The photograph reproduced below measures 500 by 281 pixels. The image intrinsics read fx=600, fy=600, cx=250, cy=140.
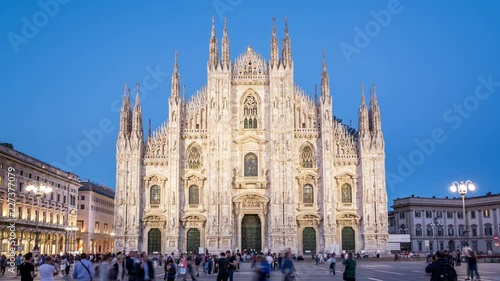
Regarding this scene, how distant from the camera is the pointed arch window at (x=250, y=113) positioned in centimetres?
6425

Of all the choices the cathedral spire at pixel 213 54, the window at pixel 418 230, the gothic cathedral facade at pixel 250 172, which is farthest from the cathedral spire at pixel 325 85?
the window at pixel 418 230

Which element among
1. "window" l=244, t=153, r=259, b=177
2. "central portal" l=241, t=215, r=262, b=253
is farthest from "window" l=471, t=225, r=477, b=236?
"window" l=244, t=153, r=259, b=177

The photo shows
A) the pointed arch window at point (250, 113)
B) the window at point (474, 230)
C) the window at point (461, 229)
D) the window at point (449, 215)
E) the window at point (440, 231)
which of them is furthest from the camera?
the window at point (449, 215)

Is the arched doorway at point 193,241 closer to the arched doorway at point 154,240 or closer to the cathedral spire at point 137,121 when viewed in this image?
the arched doorway at point 154,240

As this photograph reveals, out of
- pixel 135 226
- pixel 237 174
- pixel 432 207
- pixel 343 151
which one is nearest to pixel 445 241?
pixel 432 207

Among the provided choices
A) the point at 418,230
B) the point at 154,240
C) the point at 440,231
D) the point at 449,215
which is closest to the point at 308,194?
the point at 154,240

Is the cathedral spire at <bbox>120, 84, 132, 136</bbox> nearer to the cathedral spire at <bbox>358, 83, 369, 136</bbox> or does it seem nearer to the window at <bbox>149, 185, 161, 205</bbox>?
the window at <bbox>149, 185, 161, 205</bbox>

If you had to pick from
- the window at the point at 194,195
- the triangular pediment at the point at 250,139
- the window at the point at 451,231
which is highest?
the triangular pediment at the point at 250,139

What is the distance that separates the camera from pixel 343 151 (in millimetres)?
63906

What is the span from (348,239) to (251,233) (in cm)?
1019

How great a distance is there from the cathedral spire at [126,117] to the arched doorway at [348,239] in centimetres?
2504

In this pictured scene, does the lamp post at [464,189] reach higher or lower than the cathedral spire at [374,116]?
lower

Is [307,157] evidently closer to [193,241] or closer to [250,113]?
[250,113]

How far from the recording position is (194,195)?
62938mm
